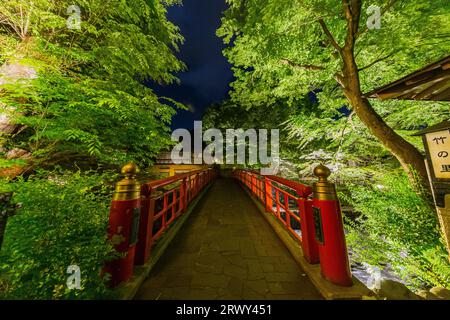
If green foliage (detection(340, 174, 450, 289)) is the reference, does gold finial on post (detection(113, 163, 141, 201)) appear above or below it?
above

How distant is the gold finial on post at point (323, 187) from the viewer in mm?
2229

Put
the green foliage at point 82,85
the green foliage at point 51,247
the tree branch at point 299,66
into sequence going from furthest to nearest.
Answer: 1. the tree branch at point 299,66
2. the green foliage at point 82,85
3. the green foliage at point 51,247

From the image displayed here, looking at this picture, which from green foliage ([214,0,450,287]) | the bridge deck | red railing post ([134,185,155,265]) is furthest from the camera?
green foliage ([214,0,450,287])

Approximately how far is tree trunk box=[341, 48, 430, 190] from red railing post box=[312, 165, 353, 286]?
3492 mm

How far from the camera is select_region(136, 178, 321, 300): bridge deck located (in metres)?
2.14

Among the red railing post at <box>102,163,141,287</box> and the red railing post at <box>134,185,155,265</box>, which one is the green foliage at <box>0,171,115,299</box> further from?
the red railing post at <box>134,185,155,265</box>

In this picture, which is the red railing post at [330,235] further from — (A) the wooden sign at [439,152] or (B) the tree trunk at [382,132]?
(B) the tree trunk at [382,132]

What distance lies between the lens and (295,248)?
3.14 meters

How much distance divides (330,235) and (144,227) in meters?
2.63

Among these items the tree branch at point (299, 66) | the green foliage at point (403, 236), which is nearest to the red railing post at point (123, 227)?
the green foliage at point (403, 236)

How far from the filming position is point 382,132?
15.3ft

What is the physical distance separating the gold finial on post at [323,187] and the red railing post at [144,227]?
250 cm

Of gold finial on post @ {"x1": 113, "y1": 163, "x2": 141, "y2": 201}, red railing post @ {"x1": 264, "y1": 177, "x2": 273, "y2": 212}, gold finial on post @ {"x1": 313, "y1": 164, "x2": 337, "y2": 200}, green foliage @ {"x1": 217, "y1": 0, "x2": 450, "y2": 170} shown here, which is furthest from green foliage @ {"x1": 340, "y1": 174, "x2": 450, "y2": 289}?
gold finial on post @ {"x1": 113, "y1": 163, "x2": 141, "y2": 201}

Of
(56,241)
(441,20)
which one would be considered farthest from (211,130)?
(56,241)
